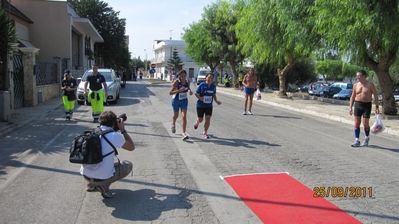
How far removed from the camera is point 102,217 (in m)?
4.41

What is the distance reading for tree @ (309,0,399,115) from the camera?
1241 centimetres

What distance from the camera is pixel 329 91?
37375 mm

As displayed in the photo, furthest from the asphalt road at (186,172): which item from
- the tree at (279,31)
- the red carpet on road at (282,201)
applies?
the tree at (279,31)

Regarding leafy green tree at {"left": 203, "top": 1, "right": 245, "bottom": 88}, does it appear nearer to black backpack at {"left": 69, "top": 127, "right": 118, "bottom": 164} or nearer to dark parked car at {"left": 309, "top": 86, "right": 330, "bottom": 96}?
dark parked car at {"left": 309, "top": 86, "right": 330, "bottom": 96}

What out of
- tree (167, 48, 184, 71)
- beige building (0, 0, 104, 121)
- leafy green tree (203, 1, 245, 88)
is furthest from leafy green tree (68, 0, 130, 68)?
tree (167, 48, 184, 71)

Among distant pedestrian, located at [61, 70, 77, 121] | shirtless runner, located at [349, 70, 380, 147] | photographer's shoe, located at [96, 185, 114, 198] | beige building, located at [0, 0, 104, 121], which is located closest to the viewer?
photographer's shoe, located at [96, 185, 114, 198]

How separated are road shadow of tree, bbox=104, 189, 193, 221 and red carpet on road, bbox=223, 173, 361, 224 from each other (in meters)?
0.88

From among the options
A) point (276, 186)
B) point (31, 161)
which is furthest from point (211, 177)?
point (31, 161)

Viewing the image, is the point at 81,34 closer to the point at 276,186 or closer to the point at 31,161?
the point at 31,161

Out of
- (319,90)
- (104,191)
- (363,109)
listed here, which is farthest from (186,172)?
(319,90)

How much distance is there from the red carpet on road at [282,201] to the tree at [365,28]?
28.6 feet

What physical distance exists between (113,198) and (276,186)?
2424mm
